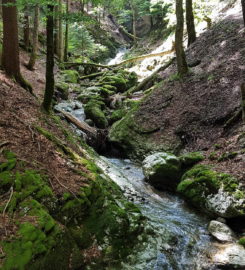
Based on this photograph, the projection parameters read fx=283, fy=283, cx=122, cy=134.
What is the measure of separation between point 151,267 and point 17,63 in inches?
327

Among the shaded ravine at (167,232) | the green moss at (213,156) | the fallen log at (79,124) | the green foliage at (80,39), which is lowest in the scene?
the shaded ravine at (167,232)

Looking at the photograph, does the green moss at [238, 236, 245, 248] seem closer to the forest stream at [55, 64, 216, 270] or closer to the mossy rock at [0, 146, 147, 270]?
the forest stream at [55, 64, 216, 270]

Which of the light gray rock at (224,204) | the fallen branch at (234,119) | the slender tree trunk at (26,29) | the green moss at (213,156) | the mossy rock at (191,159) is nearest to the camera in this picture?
the light gray rock at (224,204)

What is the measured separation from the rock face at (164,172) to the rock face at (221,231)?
2.54 m

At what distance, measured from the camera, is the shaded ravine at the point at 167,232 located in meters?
5.18

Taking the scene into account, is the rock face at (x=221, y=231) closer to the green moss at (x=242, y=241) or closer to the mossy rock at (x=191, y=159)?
the green moss at (x=242, y=241)

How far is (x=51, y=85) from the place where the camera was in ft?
29.6

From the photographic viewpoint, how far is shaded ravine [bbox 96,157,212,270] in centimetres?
518

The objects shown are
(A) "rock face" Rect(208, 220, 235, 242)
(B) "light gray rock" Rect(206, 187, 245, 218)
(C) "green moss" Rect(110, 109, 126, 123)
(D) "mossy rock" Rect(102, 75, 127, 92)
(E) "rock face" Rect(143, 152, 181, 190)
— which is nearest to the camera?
(A) "rock face" Rect(208, 220, 235, 242)

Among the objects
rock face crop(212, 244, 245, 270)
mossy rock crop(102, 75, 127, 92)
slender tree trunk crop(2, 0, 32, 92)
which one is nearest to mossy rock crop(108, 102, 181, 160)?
slender tree trunk crop(2, 0, 32, 92)

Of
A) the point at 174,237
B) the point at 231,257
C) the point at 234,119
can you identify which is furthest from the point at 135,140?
the point at 231,257

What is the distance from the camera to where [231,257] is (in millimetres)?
5121

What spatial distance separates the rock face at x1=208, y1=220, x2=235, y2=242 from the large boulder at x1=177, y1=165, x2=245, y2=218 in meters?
0.32

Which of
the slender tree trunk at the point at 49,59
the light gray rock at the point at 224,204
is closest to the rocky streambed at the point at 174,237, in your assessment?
the light gray rock at the point at 224,204
